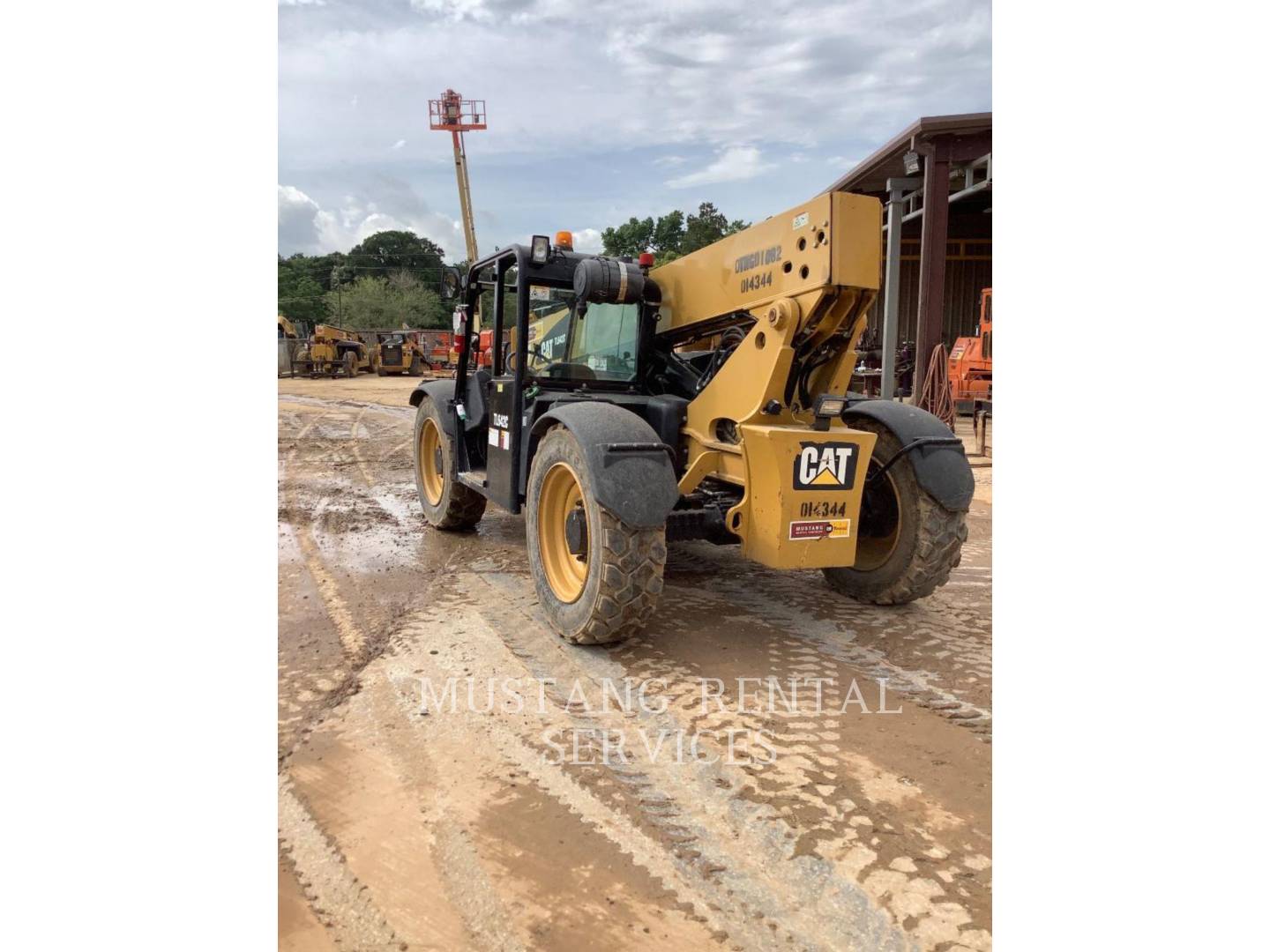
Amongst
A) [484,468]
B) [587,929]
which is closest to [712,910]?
[587,929]

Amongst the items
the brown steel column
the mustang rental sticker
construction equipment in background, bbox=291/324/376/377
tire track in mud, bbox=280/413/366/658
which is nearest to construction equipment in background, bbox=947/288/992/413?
the brown steel column

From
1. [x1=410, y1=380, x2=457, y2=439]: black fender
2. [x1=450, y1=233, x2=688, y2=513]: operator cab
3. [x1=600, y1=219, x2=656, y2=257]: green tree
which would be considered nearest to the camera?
[x1=450, y1=233, x2=688, y2=513]: operator cab

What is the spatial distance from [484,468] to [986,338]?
464 inches

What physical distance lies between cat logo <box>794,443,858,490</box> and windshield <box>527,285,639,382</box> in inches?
68.1

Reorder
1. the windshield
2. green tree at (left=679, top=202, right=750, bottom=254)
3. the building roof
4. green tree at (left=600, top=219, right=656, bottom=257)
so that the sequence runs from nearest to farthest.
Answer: the windshield
green tree at (left=600, top=219, right=656, bottom=257)
the building roof
green tree at (left=679, top=202, right=750, bottom=254)

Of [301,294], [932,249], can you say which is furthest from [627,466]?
[301,294]

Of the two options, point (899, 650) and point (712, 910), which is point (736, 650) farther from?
point (712, 910)

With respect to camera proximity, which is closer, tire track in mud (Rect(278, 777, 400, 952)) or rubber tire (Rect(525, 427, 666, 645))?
tire track in mud (Rect(278, 777, 400, 952))

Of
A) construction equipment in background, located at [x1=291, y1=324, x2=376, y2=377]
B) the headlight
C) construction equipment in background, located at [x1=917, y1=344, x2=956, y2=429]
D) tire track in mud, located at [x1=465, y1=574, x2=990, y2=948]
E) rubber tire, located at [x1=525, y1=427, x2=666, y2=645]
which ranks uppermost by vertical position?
construction equipment in background, located at [x1=291, y1=324, x2=376, y2=377]

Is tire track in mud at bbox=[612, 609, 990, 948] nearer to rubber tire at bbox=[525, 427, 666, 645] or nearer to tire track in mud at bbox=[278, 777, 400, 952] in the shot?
rubber tire at bbox=[525, 427, 666, 645]

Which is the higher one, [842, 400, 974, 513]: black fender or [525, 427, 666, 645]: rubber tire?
[842, 400, 974, 513]: black fender

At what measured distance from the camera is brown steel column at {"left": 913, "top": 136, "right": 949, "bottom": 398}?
1339 cm

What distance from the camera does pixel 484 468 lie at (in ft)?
20.8

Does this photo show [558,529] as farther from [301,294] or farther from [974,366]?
[301,294]
